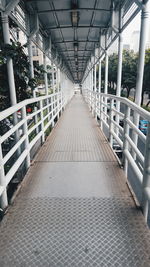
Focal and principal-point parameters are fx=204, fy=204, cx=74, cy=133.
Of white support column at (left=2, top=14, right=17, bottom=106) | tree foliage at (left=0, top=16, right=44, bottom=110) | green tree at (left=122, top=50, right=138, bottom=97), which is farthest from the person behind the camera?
green tree at (left=122, top=50, right=138, bottom=97)

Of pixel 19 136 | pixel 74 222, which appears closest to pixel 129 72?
pixel 19 136

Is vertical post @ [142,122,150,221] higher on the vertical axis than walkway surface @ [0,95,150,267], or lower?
higher

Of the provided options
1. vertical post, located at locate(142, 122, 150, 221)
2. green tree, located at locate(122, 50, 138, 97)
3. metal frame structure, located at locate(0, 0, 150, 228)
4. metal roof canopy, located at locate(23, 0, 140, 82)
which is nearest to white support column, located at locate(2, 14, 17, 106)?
metal frame structure, located at locate(0, 0, 150, 228)

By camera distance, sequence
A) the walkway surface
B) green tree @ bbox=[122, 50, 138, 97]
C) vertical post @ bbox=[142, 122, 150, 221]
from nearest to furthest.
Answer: the walkway surface
vertical post @ bbox=[142, 122, 150, 221]
green tree @ bbox=[122, 50, 138, 97]

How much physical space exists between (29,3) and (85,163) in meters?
4.20

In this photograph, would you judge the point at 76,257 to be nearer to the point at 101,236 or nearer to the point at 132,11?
the point at 101,236

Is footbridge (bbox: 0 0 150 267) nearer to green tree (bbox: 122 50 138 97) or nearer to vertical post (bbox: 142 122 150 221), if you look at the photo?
vertical post (bbox: 142 122 150 221)

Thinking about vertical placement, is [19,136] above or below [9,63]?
below

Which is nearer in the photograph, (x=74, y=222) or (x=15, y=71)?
(x=74, y=222)

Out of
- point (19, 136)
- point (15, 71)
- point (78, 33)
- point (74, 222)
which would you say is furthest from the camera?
point (78, 33)

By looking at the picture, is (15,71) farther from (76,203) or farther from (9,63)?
(76,203)

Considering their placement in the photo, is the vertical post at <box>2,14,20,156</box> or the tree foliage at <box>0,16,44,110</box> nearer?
the vertical post at <box>2,14,20,156</box>

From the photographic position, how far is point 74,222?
1.97 meters

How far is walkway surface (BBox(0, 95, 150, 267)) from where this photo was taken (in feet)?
5.21
